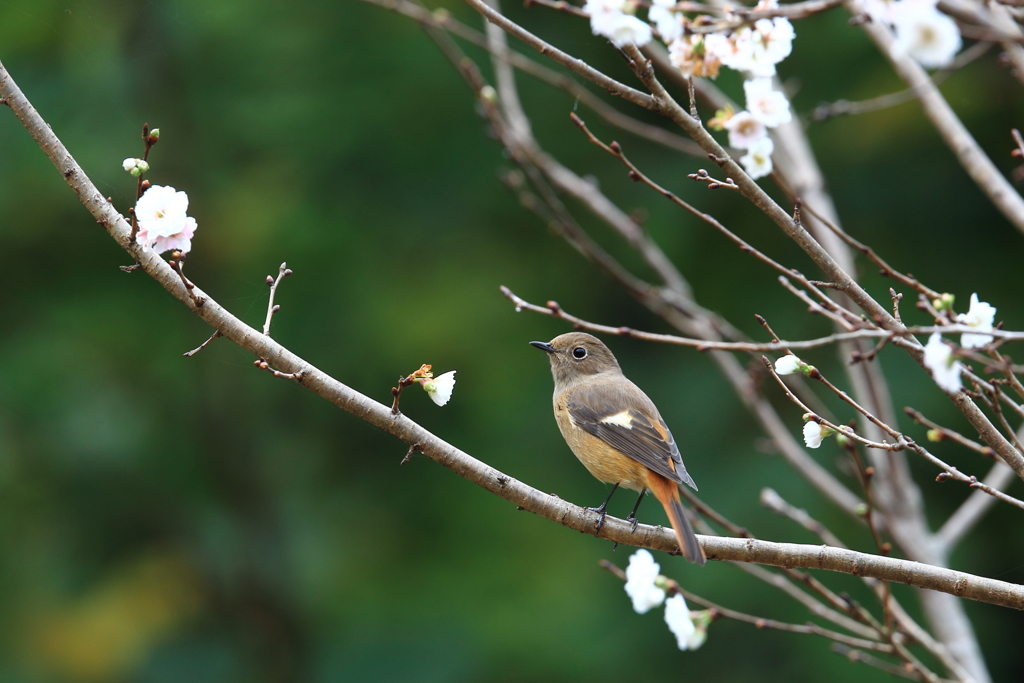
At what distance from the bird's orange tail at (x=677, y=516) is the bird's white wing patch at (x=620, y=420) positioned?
1.09 ft

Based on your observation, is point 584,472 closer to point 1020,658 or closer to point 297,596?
point 297,596

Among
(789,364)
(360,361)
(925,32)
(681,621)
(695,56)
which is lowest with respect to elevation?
(360,361)

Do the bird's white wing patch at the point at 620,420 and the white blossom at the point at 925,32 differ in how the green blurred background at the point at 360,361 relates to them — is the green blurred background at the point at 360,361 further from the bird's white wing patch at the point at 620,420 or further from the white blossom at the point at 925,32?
the white blossom at the point at 925,32

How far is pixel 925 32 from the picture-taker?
155 centimetres

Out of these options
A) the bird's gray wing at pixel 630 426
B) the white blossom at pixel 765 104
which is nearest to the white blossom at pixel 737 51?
the white blossom at pixel 765 104

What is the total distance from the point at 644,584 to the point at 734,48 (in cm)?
147

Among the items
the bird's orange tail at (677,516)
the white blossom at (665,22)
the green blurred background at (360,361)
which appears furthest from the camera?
the green blurred background at (360,361)

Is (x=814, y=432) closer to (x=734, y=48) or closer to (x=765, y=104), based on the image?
(x=765, y=104)

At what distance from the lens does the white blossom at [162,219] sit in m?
2.26

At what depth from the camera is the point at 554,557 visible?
7.35 meters

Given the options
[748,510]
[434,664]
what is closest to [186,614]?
[434,664]

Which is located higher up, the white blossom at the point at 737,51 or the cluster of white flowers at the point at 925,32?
the cluster of white flowers at the point at 925,32

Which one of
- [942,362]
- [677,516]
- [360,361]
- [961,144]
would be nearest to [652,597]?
[677,516]

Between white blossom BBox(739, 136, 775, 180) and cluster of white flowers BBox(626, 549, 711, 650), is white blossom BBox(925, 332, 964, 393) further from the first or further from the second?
cluster of white flowers BBox(626, 549, 711, 650)
